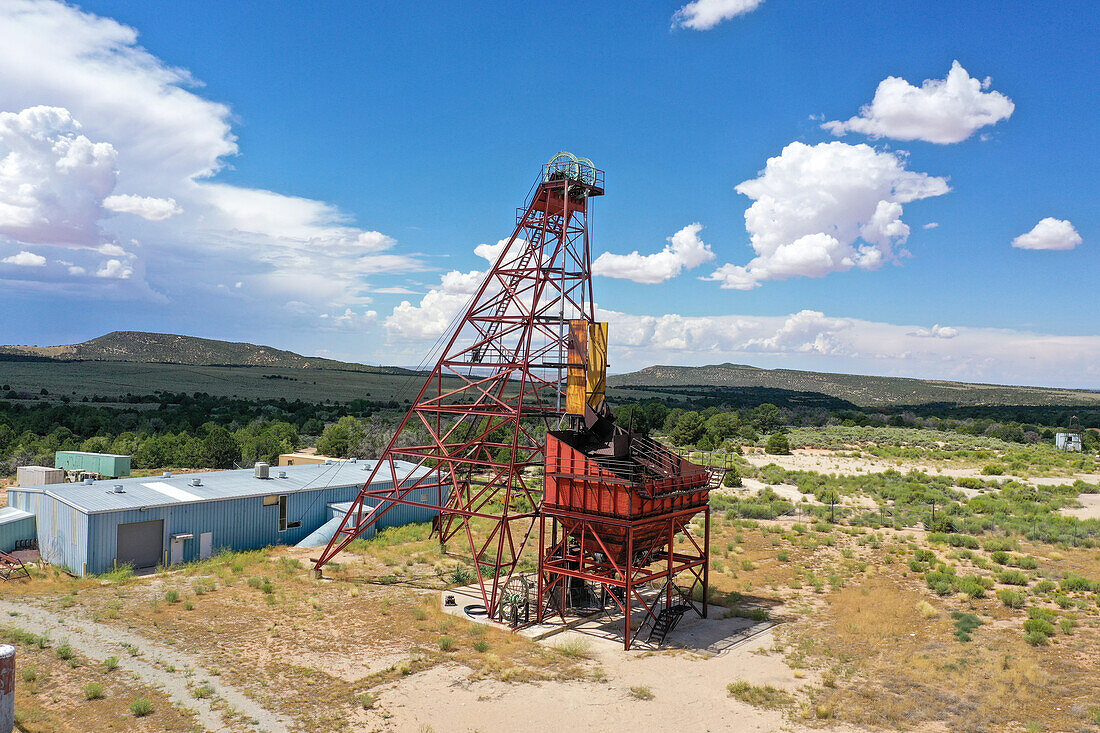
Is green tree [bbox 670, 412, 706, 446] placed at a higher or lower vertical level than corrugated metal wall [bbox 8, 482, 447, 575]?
→ higher

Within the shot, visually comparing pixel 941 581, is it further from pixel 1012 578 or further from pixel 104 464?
pixel 104 464

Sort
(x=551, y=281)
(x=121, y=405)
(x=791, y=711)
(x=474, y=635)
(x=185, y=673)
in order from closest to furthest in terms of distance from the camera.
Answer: (x=791, y=711) < (x=185, y=673) < (x=474, y=635) < (x=551, y=281) < (x=121, y=405)

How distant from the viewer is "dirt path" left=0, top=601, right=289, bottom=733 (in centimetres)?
1619

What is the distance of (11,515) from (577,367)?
26078 millimetres

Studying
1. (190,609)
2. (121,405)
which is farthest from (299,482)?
(121,405)

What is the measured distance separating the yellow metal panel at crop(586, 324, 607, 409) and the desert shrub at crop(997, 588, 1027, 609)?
16116 millimetres

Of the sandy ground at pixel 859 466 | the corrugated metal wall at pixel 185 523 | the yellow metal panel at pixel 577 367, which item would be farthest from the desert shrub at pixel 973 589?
the sandy ground at pixel 859 466

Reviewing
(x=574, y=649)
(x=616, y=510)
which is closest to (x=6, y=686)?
(x=574, y=649)

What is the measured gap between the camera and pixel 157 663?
1922cm

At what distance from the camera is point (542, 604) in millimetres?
24250

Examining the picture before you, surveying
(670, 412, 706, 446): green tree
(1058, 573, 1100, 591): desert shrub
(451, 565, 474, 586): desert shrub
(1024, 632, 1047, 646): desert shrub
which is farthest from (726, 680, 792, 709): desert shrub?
(670, 412, 706, 446): green tree

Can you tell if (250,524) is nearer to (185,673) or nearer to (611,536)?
(185,673)

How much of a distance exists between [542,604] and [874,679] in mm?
10115

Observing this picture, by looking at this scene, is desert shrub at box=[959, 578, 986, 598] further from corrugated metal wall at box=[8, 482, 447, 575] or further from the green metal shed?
the green metal shed
